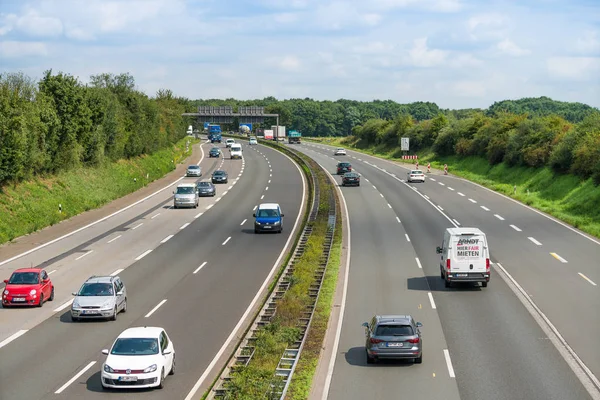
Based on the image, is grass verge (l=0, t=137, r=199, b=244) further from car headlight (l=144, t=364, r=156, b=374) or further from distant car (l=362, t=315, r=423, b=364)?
distant car (l=362, t=315, r=423, b=364)

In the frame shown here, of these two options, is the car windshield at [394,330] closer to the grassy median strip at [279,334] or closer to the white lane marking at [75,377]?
the grassy median strip at [279,334]

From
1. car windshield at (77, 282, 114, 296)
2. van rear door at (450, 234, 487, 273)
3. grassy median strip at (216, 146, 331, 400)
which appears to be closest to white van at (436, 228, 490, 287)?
van rear door at (450, 234, 487, 273)

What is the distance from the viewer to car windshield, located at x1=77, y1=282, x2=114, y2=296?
1221 inches

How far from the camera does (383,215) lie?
6206 cm

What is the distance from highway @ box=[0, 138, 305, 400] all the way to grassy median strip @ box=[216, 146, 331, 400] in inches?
67.0

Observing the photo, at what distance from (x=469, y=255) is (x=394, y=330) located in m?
12.4

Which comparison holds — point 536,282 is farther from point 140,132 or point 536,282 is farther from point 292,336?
point 140,132

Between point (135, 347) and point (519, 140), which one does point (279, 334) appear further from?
point (519, 140)

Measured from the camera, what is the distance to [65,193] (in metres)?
64.3

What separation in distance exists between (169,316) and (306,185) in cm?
5380

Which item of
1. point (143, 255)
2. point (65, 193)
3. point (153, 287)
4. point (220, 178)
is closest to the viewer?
point (153, 287)

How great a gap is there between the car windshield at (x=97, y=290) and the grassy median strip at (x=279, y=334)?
21.9 ft

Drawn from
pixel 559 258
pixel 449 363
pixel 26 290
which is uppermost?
pixel 26 290

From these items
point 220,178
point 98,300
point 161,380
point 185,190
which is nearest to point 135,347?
point 161,380
